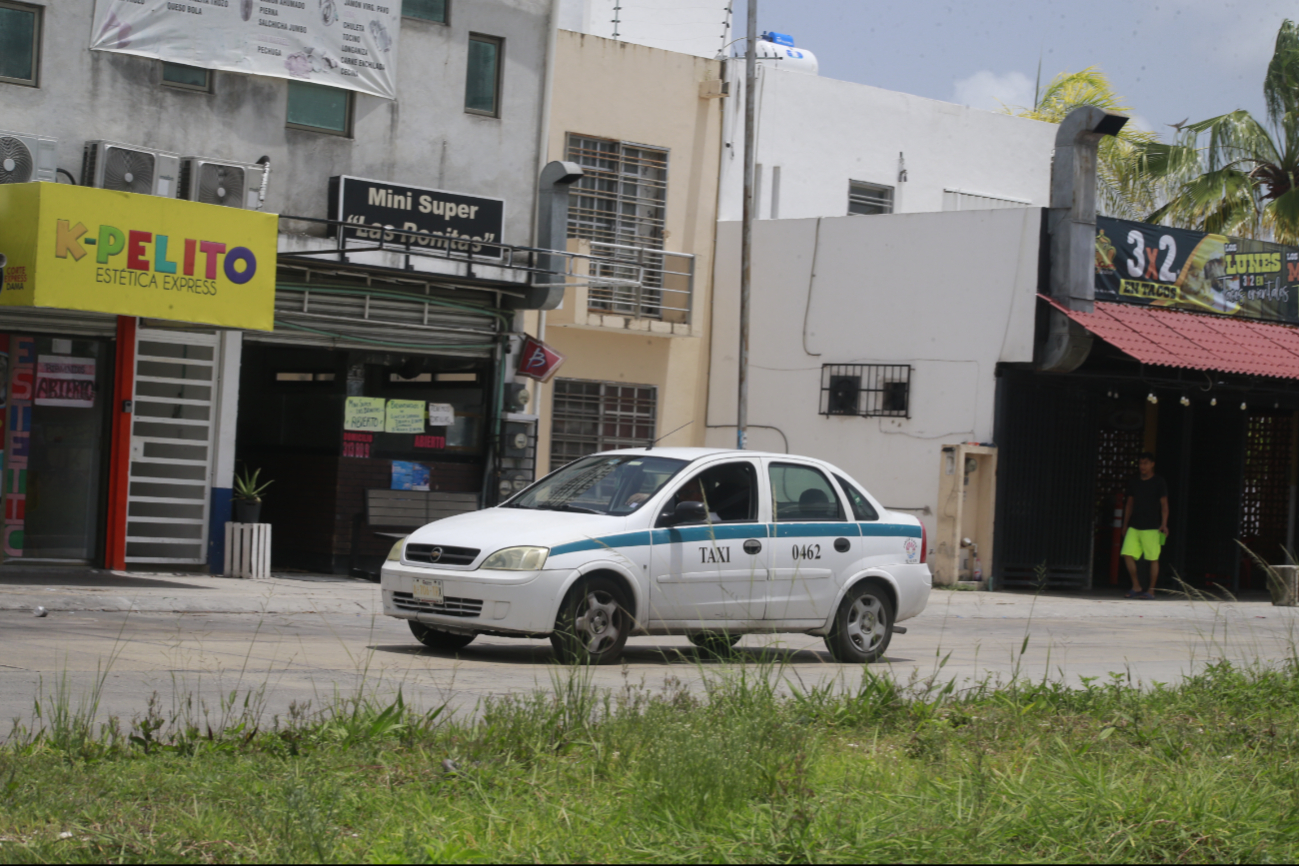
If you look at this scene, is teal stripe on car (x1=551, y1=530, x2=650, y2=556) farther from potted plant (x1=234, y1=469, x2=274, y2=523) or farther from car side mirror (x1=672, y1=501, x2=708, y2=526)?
potted plant (x1=234, y1=469, x2=274, y2=523)

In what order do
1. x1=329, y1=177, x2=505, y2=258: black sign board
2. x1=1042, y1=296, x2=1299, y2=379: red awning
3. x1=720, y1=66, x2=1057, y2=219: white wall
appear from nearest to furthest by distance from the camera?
x1=329, y1=177, x2=505, y2=258: black sign board, x1=1042, y1=296, x2=1299, y2=379: red awning, x1=720, y1=66, x2=1057, y2=219: white wall

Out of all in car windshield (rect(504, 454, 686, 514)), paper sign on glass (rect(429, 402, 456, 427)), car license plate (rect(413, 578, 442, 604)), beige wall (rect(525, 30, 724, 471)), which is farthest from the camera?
beige wall (rect(525, 30, 724, 471))

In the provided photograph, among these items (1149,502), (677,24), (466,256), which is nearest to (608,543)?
(466,256)

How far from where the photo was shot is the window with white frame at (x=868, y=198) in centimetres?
2769

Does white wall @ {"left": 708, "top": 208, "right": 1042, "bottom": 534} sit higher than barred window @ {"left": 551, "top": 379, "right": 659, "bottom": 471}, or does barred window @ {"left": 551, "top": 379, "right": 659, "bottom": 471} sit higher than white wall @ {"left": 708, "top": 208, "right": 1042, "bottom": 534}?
white wall @ {"left": 708, "top": 208, "right": 1042, "bottom": 534}

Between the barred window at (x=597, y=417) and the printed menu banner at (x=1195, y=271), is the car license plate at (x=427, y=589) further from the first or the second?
the printed menu banner at (x=1195, y=271)

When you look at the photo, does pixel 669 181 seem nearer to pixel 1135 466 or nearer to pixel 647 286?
pixel 647 286

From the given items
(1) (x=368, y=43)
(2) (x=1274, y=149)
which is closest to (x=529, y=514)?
(1) (x=368, y=43)

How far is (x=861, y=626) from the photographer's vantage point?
489 inches

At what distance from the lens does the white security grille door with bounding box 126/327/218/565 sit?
17672mm

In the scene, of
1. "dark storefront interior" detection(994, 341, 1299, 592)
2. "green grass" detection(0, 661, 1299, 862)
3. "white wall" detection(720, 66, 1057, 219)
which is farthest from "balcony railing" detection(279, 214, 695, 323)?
"green grass" detection(0, 661, 1299, 862)

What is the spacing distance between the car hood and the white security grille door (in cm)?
718

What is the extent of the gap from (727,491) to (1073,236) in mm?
11762

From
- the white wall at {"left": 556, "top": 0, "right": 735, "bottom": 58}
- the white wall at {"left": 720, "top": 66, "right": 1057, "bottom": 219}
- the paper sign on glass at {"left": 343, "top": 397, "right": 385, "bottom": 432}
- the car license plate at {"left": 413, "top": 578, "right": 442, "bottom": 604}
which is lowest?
the car license plate at {"left": 413, "top": 578, "right": 442, "bottom": 604}
